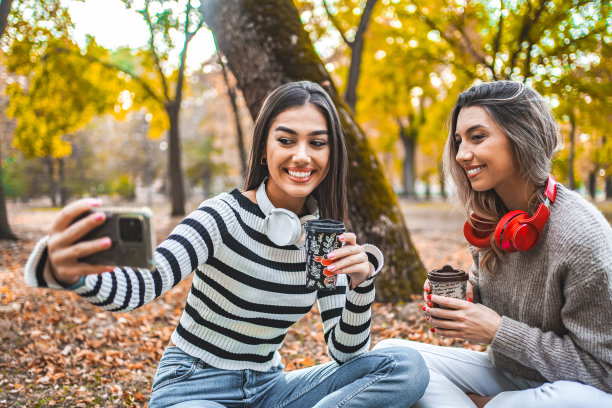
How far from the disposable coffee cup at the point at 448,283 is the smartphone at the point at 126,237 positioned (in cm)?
121

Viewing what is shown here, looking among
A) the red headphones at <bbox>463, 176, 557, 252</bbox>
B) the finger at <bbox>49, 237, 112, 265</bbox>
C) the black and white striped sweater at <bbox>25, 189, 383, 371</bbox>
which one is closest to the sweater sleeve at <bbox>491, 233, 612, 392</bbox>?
the red headphones at <bbox>463, 176, 557, 252</bbox>

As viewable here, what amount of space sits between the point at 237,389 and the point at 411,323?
8.85 feet

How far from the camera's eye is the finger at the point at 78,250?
1.23 meters

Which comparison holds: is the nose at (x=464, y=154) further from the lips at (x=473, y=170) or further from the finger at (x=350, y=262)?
the finger at (x=350, y=262)

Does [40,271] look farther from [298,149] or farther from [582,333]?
[582,333]

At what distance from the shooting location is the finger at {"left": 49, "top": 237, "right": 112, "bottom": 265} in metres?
1.23

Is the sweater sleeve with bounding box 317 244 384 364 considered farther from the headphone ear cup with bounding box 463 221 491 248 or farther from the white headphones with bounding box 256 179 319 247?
the headphone ear cup with bounding box 463 221 491 248

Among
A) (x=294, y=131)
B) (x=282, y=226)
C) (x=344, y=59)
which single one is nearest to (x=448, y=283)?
(x=282, y=226)

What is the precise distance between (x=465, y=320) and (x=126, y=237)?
1.41 meters

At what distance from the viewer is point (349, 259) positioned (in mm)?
1818

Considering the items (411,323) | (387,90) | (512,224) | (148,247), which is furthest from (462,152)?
(387,90)

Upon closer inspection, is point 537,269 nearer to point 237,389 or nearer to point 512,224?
point 512,224

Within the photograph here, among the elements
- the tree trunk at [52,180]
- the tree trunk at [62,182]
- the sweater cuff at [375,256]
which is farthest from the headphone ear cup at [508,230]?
the tree trunk at [52,180]

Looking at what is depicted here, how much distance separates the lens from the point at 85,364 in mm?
3771
